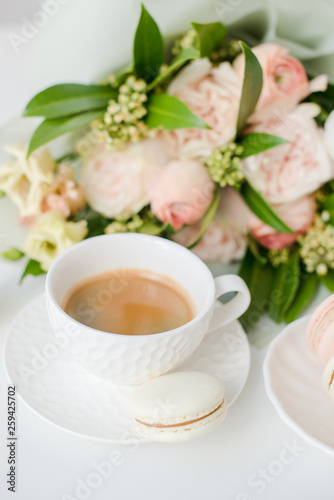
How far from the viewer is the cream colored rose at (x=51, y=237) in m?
0.74

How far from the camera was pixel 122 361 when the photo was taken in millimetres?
544

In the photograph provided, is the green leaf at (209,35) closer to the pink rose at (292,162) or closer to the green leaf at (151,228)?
the pink rose at (292,162)

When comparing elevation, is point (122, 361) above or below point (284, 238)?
above

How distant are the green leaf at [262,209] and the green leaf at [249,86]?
9 cm

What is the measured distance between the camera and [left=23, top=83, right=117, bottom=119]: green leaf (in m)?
0.72

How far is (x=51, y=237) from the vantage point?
0.74m

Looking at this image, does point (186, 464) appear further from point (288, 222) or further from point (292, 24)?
point (292, 24)

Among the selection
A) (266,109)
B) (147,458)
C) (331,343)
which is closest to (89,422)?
(147,458)

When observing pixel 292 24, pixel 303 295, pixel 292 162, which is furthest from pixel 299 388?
pixel 292 24

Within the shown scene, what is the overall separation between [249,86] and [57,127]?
27cm

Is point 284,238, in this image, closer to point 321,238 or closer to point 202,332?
point 321,238

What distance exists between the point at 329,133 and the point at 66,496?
556 millimetres

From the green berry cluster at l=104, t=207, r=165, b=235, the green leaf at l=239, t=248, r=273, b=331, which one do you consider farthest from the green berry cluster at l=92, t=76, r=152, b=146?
the green leaf at l=239, t=248, r=273, b=331

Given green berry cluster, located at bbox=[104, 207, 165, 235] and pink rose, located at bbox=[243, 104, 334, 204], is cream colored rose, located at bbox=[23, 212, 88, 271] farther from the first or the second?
pink rose, located at bbox=[243, 104, 334, 204]
